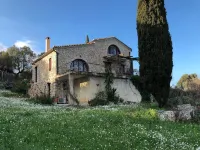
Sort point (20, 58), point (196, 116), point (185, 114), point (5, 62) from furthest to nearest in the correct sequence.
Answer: point (20, 58) < point (5, 62) < point (196, 116) < point (185, 114)

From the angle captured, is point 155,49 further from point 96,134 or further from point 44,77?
point 44,77

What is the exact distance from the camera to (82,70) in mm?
36406

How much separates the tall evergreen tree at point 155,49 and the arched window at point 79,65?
620 inches

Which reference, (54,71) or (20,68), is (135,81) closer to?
(54,71)

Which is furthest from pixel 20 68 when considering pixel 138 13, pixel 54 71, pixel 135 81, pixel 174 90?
pixel 138 13

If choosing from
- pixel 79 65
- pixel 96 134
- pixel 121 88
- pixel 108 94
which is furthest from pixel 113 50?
pixel 96 134

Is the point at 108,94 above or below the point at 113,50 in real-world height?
below

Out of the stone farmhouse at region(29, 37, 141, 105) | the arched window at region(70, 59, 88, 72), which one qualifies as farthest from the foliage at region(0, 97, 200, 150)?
the arched window at region(70, 59, 88, 72)

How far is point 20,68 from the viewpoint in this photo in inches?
2375

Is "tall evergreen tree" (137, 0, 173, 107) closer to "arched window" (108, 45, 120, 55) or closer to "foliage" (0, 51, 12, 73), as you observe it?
"arched window" (108, 45, 120, 55)

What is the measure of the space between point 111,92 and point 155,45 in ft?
34.7

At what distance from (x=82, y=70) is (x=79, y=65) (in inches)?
29.4

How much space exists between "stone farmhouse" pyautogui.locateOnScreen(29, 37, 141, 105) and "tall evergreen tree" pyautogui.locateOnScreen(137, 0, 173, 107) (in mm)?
9747

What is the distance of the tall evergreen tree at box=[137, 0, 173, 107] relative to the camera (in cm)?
2027
